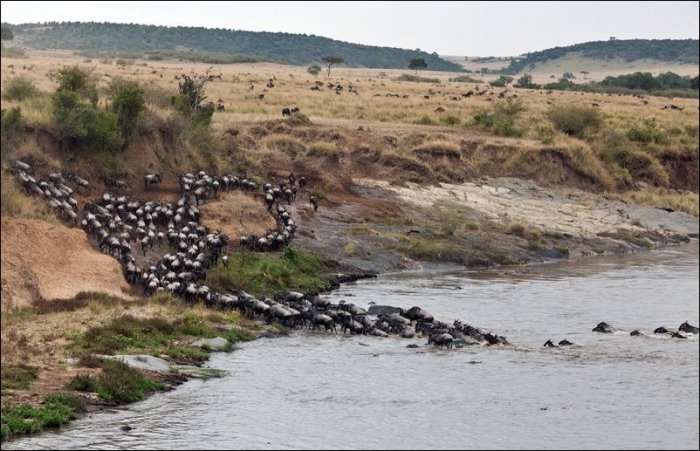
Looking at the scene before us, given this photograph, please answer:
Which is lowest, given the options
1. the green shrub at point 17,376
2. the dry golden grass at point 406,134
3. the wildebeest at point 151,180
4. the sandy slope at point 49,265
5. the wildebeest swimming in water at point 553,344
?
the wildebeest swimming in water at point 553,344

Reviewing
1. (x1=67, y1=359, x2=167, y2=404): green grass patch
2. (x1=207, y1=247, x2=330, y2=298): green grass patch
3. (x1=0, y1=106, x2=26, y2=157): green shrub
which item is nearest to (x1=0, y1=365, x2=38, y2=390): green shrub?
(x1=67, y1=359, x2=167, y2=404): green grass patch

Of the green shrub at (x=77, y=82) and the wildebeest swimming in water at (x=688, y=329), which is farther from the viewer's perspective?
the green shrub at (x=77, y=82)

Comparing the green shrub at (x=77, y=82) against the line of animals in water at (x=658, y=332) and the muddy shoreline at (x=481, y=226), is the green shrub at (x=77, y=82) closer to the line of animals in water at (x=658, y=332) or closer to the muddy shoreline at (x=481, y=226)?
the muddy shoreline at (x=481, y=226)

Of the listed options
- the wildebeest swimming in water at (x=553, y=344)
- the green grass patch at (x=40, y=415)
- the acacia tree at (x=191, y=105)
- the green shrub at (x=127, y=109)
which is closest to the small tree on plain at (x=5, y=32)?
the green grass patch at (x=40, y=415)

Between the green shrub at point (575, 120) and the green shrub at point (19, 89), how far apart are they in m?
27.9

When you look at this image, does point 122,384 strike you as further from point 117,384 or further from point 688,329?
point 688,329

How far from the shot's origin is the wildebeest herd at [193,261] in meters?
24.3

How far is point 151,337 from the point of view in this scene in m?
21.4

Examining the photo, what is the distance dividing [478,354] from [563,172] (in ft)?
88.6

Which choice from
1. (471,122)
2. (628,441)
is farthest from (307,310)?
(471,122)

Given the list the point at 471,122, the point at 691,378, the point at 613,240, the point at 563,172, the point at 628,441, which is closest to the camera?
the point at 628,441

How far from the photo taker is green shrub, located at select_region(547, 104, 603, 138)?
5409 cm

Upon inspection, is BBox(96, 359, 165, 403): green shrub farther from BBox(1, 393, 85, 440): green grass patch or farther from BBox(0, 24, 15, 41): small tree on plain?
BBox(0, 24, 15, 41): small tree on plain

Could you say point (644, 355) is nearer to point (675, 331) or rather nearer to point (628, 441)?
point (675, 331)
